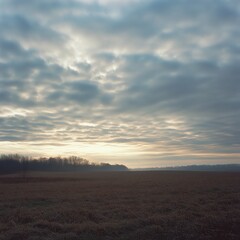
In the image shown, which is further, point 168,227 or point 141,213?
point 141,213

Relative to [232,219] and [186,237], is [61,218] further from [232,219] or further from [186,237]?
[232,219]

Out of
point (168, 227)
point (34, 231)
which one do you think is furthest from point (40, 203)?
point (168, 227)

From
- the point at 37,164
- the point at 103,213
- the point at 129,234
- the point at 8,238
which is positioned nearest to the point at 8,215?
the point at 103,213

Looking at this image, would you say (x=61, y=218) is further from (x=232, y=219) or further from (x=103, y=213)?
(x=232, y=219)

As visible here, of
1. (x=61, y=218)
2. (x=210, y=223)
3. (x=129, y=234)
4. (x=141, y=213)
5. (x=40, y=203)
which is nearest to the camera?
(x=129, y=234)

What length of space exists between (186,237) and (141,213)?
5756 millimetres

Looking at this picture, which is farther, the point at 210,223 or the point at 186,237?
the point at 210,223

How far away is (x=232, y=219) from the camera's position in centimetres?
1483

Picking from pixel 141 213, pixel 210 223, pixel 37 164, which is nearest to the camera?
pixel 210 223

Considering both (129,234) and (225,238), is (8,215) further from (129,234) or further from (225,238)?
(225,238)

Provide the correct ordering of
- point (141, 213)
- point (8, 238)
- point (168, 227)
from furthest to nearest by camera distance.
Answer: point (141, 213) → point (168, 227) → point (8, 238)

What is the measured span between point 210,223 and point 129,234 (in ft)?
14.0

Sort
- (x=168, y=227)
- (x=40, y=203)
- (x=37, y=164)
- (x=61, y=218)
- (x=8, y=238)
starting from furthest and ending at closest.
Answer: (x=37, y=164) → (x=40, y=203) → (x=61, y=218) → (x=168, y=227) → (x=8, y=238)

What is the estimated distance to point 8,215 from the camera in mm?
17172
